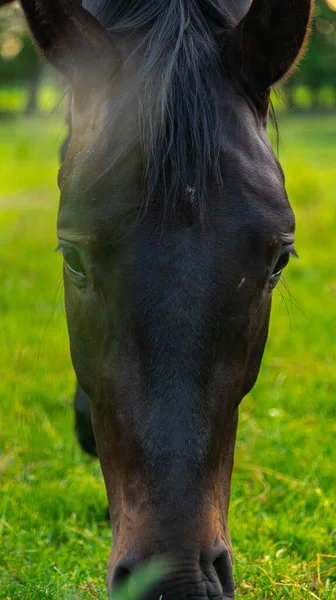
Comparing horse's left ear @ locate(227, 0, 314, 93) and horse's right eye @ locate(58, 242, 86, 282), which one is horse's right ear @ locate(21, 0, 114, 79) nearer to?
horse's left ear @ locate(227, 0, 314, 93)

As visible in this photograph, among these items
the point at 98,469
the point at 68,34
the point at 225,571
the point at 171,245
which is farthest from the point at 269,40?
the point at 98,469

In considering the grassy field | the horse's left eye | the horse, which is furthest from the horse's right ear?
the horse's left eye

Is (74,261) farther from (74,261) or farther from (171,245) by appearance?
(171,245)

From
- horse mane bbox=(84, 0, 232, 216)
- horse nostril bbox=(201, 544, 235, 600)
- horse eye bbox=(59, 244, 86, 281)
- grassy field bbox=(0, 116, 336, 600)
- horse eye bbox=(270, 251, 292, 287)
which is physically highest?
horse mane bbox=(84, 0, 232, 216)

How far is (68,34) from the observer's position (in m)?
2.56

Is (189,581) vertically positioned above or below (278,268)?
below

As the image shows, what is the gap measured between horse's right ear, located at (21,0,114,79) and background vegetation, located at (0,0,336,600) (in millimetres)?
567

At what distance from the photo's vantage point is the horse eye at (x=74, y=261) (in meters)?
2.38

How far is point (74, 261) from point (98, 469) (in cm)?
199

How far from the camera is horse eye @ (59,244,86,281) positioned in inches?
93.8

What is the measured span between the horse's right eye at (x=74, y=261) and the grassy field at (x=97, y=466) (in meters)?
0.78

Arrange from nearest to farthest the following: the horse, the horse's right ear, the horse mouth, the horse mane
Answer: the horse mouth, the horse, the horse mane, the horse's right ear

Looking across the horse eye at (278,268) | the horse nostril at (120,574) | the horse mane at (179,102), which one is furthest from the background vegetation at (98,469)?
the horse mane at (179,102)

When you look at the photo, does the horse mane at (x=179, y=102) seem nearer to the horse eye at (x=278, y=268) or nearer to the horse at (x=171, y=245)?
the horse at (x=171, y=245)
